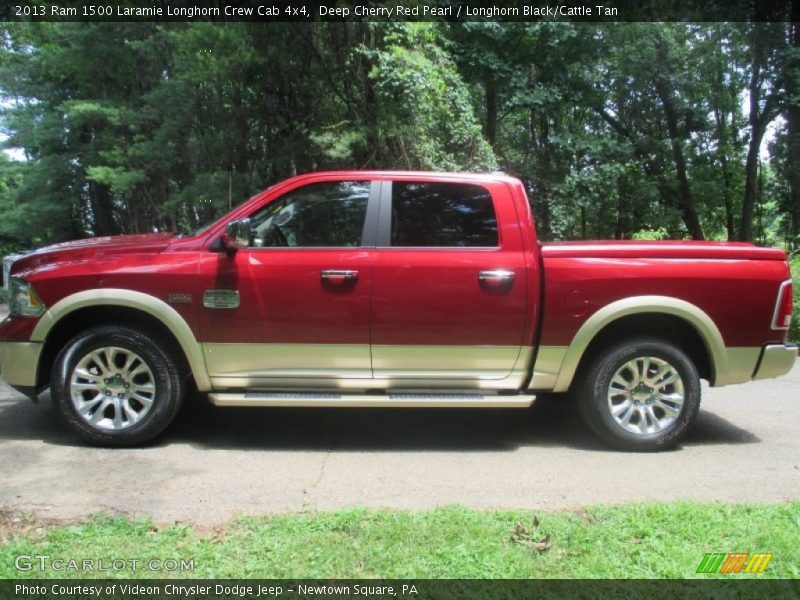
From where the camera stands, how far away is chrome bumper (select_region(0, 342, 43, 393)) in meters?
4.40

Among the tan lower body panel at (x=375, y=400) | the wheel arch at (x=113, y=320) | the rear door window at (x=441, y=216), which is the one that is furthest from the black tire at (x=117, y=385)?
the rear door window at (x=441, y=216)

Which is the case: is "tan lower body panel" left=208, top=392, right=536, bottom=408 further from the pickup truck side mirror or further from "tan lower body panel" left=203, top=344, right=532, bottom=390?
the pickup truck side mirror

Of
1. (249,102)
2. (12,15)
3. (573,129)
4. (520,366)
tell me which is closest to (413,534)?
(520,366)

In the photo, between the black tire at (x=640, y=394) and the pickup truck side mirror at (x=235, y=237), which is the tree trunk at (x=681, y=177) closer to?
the black tire at (x=640, y=394)

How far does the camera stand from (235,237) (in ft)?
14.2

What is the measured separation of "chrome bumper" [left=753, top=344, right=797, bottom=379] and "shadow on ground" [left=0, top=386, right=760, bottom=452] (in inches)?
24.9

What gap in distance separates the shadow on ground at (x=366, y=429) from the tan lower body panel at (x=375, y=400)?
42 cm

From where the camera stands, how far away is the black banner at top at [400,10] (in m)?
11.5

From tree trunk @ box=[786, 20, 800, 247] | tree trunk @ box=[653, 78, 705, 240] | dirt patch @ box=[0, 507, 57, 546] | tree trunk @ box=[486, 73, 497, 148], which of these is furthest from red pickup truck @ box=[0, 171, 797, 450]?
tree trunk @ box=[653, 78, 705, 240]

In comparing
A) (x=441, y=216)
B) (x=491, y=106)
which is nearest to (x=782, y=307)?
(x=441, y=216)

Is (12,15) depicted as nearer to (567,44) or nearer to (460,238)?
(567,44)

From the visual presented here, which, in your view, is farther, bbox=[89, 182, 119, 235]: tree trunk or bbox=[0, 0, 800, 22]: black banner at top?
bbox=[89, 182, 119, 235]: tree trunk

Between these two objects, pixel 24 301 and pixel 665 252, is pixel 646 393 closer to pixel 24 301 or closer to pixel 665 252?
pixel 665 252

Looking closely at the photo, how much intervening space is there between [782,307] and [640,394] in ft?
3.77
